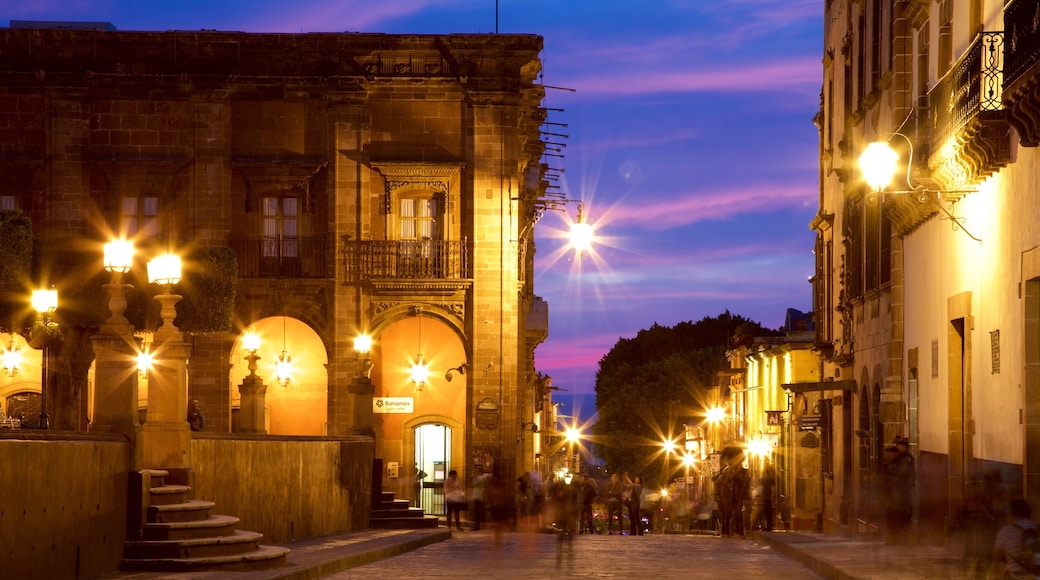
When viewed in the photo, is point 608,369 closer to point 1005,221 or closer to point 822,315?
point 822,315

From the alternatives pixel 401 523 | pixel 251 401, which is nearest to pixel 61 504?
pixel 401 523

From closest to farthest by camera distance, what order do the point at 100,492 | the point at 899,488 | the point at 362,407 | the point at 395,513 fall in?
1. the point at 100,492
2. the point at 899,488
3. the point at 395,513
4. the point at 362,407

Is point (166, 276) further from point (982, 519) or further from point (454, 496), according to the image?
point (454, 496)

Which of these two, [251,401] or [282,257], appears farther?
[282,257]

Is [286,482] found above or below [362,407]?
below

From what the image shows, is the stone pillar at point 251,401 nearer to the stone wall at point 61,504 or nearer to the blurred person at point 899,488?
the blurred person at point 899,488

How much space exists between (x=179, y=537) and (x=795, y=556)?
965 centimetres

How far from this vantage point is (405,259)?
43188 mm

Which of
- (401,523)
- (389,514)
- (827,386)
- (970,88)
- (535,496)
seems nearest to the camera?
(970,88)

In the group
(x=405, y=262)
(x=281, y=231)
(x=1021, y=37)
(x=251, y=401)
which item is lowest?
(x=251, y=401)

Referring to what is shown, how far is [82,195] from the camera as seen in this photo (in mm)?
43031

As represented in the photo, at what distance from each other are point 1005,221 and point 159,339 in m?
10.2

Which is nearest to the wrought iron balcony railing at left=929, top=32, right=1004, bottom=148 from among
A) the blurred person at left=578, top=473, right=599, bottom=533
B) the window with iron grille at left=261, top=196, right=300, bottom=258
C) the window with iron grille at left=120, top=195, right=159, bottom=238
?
the blurred person at left=578, top=473, right=599, bottom=533

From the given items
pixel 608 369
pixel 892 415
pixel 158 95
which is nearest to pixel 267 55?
pixel 158 95
